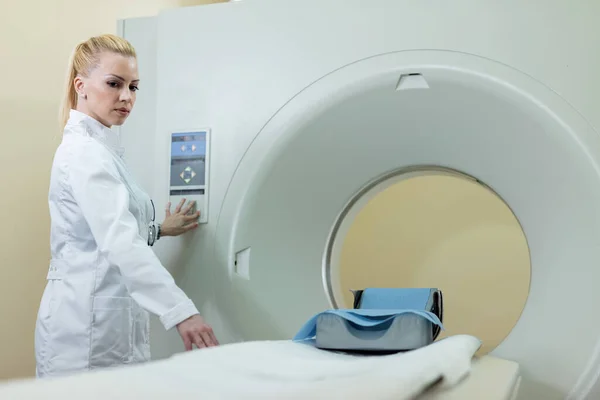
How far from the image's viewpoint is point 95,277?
155 cm

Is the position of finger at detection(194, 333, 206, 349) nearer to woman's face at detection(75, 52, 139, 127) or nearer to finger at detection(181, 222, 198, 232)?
finger at detection(181, 222, 198, 232)

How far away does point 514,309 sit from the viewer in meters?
3.42

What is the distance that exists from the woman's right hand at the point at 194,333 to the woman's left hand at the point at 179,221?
14.4 inches

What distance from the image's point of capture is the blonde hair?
174cm

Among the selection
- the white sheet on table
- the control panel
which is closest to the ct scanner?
the control panel

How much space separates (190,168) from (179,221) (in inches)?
6.2

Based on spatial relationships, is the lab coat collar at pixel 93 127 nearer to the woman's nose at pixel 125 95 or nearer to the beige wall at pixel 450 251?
the woman's nose at pixel 125 95

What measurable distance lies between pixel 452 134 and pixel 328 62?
367 millimetres

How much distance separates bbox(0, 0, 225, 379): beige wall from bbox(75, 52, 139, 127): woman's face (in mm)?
312

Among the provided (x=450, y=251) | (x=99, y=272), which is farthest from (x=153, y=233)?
(x=450, y=251)

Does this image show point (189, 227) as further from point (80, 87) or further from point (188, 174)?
point (80, 87)

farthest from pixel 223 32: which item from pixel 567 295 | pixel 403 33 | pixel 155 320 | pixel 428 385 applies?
pixel 428 385

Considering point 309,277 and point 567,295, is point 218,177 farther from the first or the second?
point 567,295

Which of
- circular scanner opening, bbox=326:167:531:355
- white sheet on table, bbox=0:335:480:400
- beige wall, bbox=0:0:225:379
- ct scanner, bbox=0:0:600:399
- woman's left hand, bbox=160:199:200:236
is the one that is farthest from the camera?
circular scanner opening, bbox=326:167:531:355
